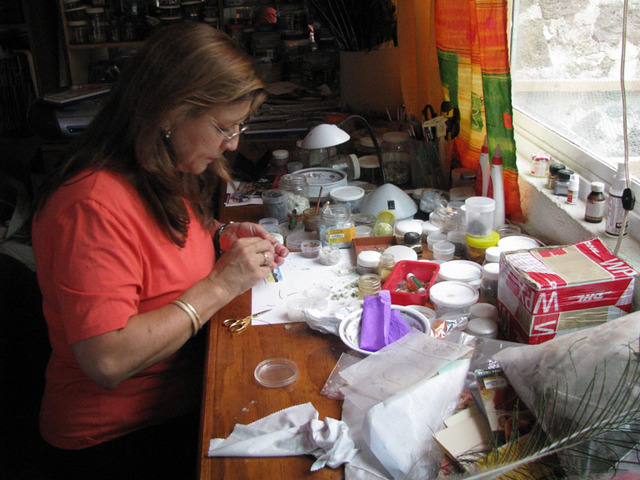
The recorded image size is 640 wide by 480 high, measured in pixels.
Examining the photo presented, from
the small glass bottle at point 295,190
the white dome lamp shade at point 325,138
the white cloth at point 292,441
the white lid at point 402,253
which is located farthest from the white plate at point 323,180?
the white cloth at point 292,441

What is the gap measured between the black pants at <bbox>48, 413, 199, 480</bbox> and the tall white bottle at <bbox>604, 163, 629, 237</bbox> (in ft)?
3.34

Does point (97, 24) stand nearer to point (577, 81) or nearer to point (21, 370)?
point (21, 370)

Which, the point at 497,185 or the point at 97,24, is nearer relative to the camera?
the point at 497,185

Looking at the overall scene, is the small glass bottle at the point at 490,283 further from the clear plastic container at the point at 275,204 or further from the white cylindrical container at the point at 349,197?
the clear plastic container at the point at 275,204

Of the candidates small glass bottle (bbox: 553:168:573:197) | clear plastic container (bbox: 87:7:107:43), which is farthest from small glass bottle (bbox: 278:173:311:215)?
clear plastic container (bbox: 87:7:107:43)

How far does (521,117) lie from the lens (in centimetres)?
190

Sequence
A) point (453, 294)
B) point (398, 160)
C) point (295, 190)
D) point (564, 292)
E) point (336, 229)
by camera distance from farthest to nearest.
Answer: point (398, 160)
point (295, 190)
point (336, 229)
point (453, 294)
point (564, 292)

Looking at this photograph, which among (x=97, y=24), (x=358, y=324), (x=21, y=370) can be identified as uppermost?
(x=97, y=24)

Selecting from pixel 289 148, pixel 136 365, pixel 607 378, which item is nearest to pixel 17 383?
pixel 136 365

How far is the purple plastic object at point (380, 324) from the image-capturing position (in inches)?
43.8

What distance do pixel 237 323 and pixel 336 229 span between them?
0.45 m

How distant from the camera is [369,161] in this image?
6.91 feet

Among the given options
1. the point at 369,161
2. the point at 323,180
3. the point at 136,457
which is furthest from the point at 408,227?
the point at 136,457

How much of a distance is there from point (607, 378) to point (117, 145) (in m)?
0.95
